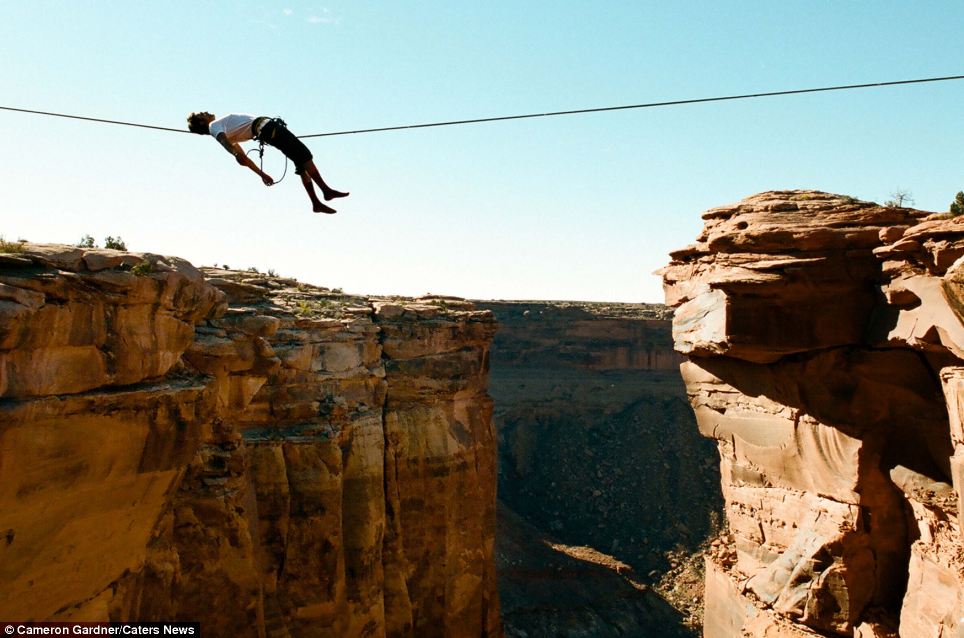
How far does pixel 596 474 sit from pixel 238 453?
37687 millimetres

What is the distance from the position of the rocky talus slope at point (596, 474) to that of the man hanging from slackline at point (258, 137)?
28170 millimetres

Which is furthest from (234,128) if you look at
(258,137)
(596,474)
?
(596,474)

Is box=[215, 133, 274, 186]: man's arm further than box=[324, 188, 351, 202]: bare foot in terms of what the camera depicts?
No

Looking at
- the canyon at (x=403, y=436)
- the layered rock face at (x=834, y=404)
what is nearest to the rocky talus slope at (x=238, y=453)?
the canyon at (x=403, y=436)

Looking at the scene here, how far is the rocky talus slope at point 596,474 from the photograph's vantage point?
37938 millimetres

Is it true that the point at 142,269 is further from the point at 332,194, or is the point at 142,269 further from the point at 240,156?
the point at 332,194

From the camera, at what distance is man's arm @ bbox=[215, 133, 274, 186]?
10031 mm

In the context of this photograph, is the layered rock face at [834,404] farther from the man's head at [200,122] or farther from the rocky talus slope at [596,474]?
the rocky talus slope at [596,474]

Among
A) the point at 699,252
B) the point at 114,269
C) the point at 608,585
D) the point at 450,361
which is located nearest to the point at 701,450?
the point at 608,585

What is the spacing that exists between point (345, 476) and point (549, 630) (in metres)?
16.5

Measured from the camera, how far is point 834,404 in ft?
49.1

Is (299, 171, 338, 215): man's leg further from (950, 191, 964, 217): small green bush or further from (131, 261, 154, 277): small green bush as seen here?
(950, 191, 964, 217): small green bush

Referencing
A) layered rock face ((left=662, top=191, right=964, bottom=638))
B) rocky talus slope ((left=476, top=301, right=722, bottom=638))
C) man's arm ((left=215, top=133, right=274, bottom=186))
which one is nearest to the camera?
man's arm ((left=215, top=133, right=274, bottom=186))

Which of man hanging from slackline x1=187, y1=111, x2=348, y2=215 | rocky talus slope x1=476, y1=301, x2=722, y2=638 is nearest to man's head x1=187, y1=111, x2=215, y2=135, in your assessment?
man hanging from slackline x1=187, y1=111, x2=348, y2=215
